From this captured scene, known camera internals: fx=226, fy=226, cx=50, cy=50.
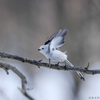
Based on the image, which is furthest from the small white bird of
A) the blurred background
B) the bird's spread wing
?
the blurred background

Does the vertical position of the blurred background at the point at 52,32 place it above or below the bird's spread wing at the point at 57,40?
above

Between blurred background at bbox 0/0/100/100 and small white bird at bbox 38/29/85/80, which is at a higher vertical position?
blurred background at bbox 0/0/100/100

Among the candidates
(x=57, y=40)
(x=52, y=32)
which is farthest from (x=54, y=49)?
(x=52, y=32)

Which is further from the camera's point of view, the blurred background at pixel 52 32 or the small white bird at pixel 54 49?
the blurred background at pixel 52 32

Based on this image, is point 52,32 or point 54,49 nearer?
point 54,49

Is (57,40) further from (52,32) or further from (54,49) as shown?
(52,32)

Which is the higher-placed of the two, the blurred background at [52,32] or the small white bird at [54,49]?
the blurred background at [52,32]

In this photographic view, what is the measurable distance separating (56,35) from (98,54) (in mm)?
2221

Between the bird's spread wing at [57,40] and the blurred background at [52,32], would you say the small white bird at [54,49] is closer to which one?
the bird's spread wing at [57,40]

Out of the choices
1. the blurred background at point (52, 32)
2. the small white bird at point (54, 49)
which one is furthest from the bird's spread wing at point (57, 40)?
the blurred background at point (52, 32)

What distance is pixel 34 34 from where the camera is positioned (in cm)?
358

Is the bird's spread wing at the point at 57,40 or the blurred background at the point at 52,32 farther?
the blurred background at the point at 52,32

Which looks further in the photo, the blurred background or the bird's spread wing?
the blurred background

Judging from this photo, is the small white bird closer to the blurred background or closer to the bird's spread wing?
the bird's spread wing
